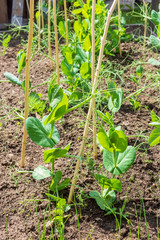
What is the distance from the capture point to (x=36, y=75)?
2.65 meters

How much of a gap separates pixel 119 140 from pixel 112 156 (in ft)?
0.51

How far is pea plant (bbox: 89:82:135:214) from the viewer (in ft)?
4.24

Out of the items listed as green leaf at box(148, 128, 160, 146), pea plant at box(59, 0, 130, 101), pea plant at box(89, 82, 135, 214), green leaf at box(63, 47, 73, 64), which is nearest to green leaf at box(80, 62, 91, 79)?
pea plant at box(59, 0, 130, 101)

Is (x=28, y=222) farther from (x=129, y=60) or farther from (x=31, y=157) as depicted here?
(x=129, y=60)

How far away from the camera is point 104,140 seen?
4.26 feet

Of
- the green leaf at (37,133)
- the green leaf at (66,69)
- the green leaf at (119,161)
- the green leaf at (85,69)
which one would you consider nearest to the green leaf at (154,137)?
the green leaf at (119,161)

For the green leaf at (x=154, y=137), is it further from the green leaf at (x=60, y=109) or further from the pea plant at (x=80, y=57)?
the pea plant at (x=80, y=57)

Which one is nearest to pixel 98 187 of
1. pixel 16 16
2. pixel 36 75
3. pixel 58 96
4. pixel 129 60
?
pixel 58 96

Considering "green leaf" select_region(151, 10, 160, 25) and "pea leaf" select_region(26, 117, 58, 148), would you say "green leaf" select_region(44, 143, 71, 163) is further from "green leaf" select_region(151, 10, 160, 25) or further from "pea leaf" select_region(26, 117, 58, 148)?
"green leaf" select_region(151, 10, 160, 25)

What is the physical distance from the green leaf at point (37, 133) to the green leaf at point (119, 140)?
27 centimetres

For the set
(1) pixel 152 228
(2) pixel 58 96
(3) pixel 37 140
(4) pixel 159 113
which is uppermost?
(2) pixel 58 96

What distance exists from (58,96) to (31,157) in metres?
0.61

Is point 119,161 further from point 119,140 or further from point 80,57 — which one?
point 80,57

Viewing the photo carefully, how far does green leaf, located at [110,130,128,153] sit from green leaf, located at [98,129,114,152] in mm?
18
